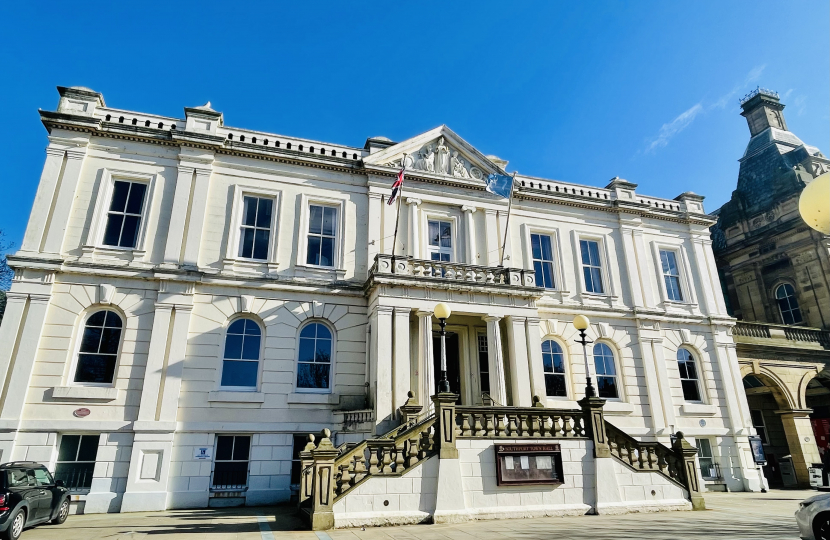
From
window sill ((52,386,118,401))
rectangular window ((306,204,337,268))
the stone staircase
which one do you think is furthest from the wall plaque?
window sill ((52,386,118,401))

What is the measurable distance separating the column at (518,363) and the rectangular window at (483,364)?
1174mm

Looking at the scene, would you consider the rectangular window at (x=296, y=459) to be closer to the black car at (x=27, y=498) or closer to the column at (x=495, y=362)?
the black car at (x=27, y=498)

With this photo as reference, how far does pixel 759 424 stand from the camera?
1005 inches

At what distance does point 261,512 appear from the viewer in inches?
529

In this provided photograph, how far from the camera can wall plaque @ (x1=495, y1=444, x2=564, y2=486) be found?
39.7ft

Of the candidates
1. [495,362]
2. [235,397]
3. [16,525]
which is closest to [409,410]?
[495,362]

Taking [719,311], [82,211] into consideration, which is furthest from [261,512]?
[719,311]

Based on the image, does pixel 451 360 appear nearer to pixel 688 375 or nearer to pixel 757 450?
pixel 688 375

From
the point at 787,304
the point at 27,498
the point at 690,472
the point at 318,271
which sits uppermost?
the point at 787,304

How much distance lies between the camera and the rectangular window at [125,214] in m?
16.9

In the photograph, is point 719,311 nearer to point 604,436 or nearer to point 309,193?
point 604,436

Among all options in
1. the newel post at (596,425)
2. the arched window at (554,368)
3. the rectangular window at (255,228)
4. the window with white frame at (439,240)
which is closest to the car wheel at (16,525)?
the rectangular window at (255,228)

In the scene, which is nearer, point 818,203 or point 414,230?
point 818,203

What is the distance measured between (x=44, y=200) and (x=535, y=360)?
56.4ft
